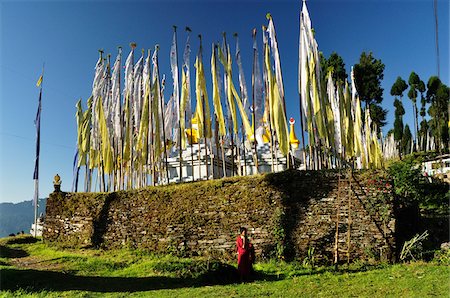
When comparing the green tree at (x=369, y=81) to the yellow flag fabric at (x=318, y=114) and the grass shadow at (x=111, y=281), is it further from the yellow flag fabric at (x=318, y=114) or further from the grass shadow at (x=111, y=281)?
the grass shadow at (x=111, y=281)

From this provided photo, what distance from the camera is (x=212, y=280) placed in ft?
32.7

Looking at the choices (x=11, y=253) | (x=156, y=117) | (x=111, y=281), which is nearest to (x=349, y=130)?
(x=156, y=117)

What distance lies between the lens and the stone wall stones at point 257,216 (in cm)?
1147

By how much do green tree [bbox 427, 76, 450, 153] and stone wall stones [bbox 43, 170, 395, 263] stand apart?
33263 millimetres

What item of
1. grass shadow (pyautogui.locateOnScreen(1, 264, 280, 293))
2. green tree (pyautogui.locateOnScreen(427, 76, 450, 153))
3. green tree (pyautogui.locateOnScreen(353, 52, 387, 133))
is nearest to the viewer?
grass shadow (pyautogui.locateOnScreen(1, 264, 280, 293))

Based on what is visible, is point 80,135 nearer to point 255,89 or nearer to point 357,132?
point 255,89

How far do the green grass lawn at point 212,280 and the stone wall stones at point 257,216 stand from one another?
76 centimetres

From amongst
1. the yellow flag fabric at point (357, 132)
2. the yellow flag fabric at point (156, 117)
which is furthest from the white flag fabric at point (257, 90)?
the yellow flag fabric at point (357, 132)

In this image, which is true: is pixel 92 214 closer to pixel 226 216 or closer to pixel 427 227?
pixel 226 216

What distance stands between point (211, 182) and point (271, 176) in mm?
2379

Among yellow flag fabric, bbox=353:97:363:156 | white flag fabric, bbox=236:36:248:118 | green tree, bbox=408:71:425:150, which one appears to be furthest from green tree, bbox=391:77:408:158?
white flag fabric, bbox=236:36:248:118

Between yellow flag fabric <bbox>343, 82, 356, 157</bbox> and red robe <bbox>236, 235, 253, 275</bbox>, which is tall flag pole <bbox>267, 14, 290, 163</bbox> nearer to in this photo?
yellow flag fabric <bbox>343, 82, 356, 157</bbox>

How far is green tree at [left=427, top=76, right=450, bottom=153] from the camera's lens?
40.6m

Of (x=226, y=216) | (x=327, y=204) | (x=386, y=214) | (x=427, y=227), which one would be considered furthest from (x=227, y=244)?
(x=427, y=227)
